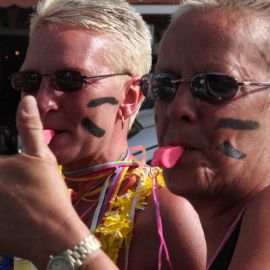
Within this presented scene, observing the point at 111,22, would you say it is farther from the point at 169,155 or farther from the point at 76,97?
the point at 169,155

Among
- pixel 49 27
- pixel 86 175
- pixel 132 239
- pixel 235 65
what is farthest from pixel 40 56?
pixel 235 65

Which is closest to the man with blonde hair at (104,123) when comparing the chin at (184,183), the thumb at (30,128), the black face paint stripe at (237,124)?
the chin at (184,183)

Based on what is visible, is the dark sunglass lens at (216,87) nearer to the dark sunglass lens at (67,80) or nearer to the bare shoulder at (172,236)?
A: the bare shoulder at (172,236)

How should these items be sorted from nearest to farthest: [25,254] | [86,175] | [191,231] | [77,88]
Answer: [25,254]
[191,231]
[77,88]
[86,175]

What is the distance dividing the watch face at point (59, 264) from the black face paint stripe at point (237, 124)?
0.47m

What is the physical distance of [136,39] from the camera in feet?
7.79

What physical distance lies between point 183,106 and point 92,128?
0.79m

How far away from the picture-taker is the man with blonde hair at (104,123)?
79.0 inches

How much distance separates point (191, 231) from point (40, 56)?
0.85 metres

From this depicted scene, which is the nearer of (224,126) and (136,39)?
(224,126)

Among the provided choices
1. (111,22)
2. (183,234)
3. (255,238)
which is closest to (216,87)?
(255,238)

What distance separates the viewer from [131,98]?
2387 mm

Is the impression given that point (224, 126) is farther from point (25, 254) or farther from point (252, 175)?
point (25, 254)

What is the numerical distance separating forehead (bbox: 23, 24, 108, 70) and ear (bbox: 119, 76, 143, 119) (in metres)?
0.18
